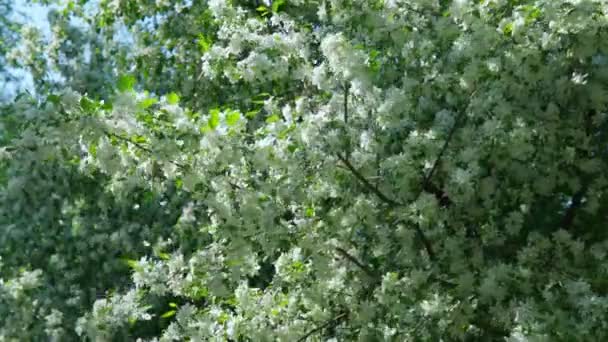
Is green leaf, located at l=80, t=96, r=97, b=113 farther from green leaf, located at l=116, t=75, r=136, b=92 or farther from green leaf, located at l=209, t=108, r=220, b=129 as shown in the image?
green leaf, located at l=209, t=108, r=220, b=129

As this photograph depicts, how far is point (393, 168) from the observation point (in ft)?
15.6

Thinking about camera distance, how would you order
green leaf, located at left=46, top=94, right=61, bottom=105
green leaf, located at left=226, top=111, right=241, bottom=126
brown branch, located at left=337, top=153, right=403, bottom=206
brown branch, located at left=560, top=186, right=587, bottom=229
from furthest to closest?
1. brown branch, located at left=560, top=186, right=587, bottom=229
2. brown branch, located at left=337, top=153, right=403, bottom=206
3. green leaf, located at left=226, top=111, right=241, bottom=126
4. green leaf, located at left=46, top=94, right=61, bottom=105

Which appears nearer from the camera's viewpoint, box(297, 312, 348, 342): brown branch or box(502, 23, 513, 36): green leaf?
box(502, 23, 513, 36): green leaf

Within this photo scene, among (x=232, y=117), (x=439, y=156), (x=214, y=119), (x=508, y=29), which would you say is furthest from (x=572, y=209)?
(x=214, y=119)

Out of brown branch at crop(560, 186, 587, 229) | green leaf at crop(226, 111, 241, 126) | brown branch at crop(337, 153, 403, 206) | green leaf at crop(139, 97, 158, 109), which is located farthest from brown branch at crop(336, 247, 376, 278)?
green leaf at crop(139, 97, 158, 109)

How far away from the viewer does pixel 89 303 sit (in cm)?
911

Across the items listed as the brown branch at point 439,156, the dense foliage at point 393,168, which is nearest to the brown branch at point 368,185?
the dense foliage at point 393,168

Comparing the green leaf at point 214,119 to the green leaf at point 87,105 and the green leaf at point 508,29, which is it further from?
the green leaf at point 508,29

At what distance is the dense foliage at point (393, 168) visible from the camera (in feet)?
15.2

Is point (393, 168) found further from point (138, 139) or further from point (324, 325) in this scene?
point (138, 139)

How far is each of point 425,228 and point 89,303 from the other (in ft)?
17.1

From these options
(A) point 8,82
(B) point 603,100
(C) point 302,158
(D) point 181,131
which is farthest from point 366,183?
(A) point 8,82

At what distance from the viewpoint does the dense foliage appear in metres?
4.64

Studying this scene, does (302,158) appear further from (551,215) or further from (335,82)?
(551,215)
